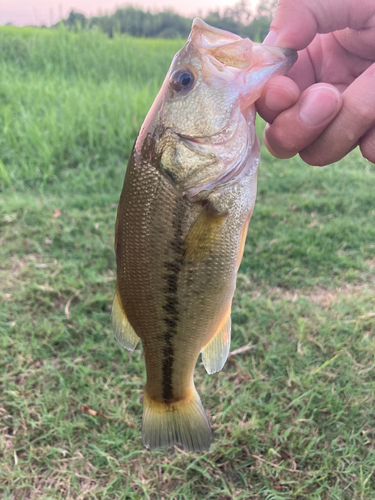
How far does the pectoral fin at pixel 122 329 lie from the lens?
4.80 ft

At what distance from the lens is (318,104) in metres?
1.30

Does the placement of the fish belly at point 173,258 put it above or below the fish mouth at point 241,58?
below

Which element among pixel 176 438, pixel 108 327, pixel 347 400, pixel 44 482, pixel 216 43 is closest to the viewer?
pixel 216 43

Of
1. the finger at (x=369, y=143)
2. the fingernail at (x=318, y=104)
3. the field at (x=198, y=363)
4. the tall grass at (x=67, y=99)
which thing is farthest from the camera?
the tall grass at (x=67, y=99)

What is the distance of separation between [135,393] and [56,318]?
86 cm

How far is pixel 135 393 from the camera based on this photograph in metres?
2.31

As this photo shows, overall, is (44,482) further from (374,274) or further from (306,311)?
(374,274)

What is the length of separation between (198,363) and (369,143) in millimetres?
1728

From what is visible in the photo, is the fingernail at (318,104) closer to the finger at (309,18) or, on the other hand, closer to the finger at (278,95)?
the finger at (278,95)

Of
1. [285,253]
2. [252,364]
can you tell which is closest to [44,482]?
[252,364]

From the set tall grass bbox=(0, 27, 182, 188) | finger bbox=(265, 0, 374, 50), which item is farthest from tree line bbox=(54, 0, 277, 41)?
finger bbox=(265, 0, 374, 50)

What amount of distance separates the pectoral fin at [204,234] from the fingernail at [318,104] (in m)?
0.48

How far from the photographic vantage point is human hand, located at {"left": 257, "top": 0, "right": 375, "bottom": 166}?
4.29ft

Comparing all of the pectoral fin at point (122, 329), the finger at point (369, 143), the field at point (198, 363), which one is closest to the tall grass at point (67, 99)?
the field at point (198, 363)
